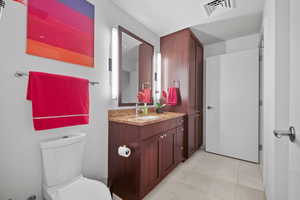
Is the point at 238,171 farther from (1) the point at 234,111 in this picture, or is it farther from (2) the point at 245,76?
(2) the point at 245,76

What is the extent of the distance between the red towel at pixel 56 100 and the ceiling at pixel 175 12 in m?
1.29

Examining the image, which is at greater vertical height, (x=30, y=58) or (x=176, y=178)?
(x=30, y=58)

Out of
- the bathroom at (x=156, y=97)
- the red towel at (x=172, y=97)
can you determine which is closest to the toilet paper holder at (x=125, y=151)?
the bathroom at (x=156, y=97)

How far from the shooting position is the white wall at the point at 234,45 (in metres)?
2.64

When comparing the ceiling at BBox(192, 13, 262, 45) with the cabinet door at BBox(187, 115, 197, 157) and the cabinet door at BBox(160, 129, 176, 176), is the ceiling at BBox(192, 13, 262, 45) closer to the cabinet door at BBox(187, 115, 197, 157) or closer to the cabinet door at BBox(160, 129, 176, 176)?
the cabinet door at BBox(187, 115, 197, 157)

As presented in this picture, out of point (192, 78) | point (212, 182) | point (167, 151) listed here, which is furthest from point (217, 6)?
point (212, 182)

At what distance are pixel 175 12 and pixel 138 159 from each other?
1.99 meters

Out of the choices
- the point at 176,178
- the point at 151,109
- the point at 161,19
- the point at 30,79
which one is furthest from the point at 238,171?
the point at 30,79

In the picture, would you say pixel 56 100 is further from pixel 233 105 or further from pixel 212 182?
pixel 233 105

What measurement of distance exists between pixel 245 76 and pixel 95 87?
2.58 m

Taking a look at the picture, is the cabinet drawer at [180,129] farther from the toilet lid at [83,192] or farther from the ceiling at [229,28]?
the ceiling at [229,28]

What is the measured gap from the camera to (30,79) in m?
0.97

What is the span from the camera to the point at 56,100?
1085 mm

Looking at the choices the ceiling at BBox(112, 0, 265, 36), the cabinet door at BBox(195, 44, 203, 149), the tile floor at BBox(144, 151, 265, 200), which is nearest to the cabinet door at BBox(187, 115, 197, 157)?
the cabinet door at BBox(195, 44, 203, 149)
